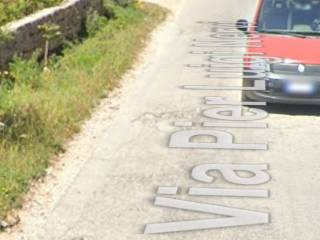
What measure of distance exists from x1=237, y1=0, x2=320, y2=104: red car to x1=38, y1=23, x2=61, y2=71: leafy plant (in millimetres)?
2974

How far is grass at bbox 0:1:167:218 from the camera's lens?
5613 millimetres

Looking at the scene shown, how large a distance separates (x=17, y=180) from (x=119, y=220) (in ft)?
3.53

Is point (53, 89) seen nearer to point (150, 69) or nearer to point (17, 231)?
point (150, 69)

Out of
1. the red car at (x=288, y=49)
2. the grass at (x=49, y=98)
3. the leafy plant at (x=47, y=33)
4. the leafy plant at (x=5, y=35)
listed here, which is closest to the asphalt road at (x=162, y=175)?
the grass at (x=49, y=98)

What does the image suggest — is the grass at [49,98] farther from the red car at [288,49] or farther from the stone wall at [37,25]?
the red car at [288,49]

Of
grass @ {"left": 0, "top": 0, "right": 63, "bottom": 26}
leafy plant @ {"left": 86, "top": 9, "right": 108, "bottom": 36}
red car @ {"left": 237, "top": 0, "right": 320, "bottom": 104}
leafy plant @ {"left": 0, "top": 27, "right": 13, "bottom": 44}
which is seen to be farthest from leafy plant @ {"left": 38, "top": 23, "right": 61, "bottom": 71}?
red car @ {"left": 237, "top": 0, "right": 320, "bottom": 104}

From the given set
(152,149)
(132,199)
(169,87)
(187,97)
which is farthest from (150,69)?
(132,199)

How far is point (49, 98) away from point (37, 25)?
82.4 inches

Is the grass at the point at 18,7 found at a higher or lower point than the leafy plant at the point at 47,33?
higher

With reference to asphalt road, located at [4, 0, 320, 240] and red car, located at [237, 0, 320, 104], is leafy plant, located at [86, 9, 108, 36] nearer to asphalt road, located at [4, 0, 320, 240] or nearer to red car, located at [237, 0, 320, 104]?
asphalt road, located at [4, 0, 320, 240]

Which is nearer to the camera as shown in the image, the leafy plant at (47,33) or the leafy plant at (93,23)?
the leafy plant at (47,33)

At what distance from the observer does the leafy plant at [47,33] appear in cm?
933

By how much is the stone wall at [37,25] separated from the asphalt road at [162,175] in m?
1.53

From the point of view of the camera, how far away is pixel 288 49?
7.89 meters
